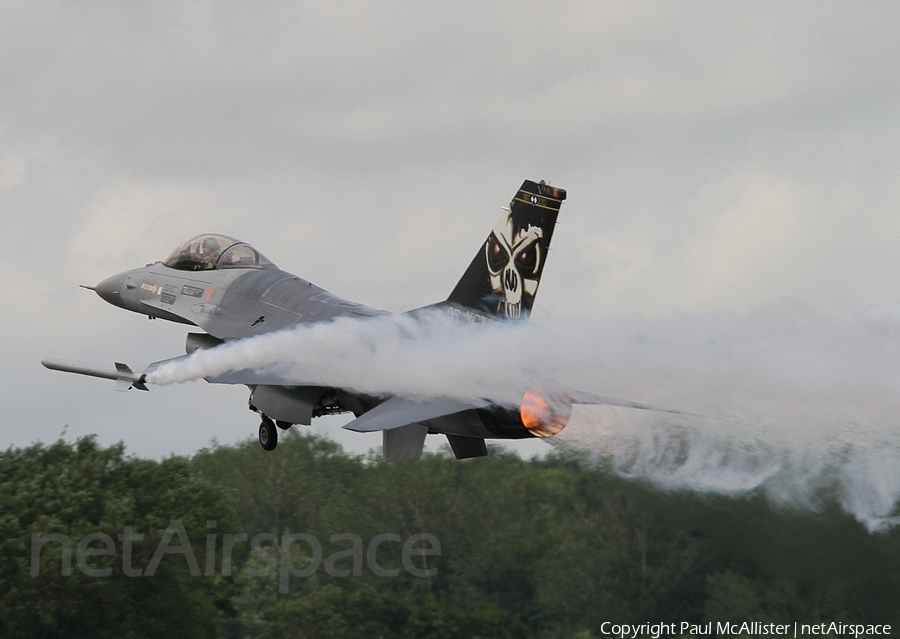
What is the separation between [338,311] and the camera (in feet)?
65.5

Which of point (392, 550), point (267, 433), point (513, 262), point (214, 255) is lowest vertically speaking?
point (392, 550)

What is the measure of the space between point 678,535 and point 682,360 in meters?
10.7

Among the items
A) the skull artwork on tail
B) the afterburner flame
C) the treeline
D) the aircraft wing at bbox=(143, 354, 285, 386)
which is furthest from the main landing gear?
the afterburner flame

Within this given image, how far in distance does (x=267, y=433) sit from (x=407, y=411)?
4.78 meters

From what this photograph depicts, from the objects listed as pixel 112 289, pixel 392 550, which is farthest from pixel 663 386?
pixel 392 550

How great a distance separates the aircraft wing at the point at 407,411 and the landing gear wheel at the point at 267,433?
3.89 m

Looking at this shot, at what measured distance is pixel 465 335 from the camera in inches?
713

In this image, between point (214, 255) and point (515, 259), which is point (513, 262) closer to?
point (515, 259)

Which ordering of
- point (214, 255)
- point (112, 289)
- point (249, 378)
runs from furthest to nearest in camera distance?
point (112, 289) → point (214, 255) → point (249, 378)

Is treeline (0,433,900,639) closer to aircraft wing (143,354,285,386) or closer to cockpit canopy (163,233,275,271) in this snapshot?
aircraft wing (143,354,285,386)

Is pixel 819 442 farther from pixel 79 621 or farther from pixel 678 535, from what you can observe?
pixel 79 621

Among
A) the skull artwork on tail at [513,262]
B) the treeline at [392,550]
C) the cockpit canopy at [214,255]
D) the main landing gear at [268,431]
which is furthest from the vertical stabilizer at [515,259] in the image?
the cockpit canopy at [214,255]

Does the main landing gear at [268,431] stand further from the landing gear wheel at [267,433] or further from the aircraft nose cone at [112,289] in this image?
the aircraft nose cone at [112,289]

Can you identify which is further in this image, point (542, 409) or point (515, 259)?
point (515, 259)
